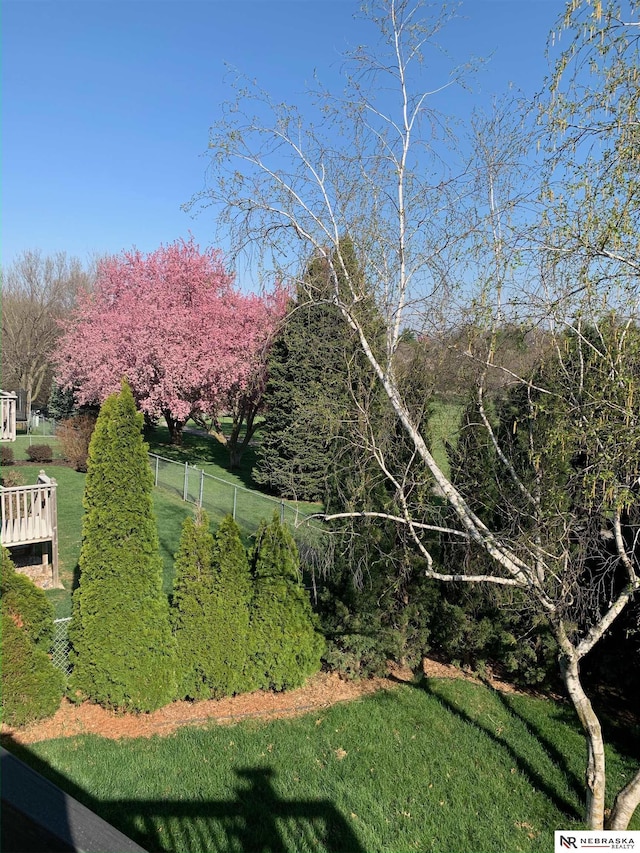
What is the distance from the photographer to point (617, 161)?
2980 millimetres

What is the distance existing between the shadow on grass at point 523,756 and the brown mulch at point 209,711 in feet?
1.38

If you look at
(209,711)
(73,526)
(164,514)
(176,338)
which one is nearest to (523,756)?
(209,711)

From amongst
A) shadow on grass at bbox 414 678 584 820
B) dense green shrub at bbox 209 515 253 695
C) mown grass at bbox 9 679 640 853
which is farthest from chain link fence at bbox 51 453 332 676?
mown grass at bbox 9 679 640 853

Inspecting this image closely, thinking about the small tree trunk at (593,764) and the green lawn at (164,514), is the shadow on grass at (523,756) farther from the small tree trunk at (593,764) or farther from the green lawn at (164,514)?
the green lawn at (164,514)

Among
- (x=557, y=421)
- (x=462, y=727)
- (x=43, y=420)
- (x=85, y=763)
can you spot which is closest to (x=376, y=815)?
(x=462, y=727)

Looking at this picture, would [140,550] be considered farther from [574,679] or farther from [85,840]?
[85,840]

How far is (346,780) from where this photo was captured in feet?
13.6

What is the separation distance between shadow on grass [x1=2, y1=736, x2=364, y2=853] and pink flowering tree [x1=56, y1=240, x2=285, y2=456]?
1486cm

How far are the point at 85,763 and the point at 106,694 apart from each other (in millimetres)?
854

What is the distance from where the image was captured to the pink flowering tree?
60.7 ft

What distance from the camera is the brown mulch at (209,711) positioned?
4.67 metres

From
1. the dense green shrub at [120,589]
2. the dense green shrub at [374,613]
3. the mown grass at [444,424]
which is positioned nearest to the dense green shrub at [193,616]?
the dense green shrub at [120,589]

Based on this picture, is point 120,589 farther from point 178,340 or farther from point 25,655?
point 178,340

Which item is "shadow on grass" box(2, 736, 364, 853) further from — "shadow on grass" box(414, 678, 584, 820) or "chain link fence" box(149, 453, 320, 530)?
"chain link fence" box(149, 453, 320, 530)
